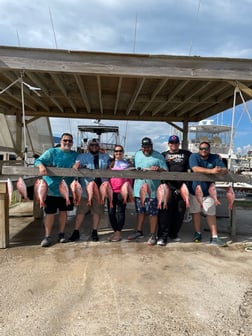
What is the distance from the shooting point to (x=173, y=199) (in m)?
4.84

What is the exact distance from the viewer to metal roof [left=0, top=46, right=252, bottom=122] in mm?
4367

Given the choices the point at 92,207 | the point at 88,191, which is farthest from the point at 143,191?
the point at 92,207

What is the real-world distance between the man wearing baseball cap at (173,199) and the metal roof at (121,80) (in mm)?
1167

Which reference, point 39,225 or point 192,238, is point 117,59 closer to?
point 192,238

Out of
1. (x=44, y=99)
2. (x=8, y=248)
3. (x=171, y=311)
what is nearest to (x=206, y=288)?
(x=171, y=311)

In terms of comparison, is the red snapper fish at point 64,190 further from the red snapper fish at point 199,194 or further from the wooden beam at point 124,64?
the red snapper fish at point 199,194

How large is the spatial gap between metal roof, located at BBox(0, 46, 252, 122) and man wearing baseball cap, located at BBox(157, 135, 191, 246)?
1167 mm

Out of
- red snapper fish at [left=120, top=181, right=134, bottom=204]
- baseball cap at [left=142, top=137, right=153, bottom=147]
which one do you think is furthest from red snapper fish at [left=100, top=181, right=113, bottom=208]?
baseball cap at [left=142, top=137, right=153, bottom=147]

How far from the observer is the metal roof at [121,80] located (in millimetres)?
4367

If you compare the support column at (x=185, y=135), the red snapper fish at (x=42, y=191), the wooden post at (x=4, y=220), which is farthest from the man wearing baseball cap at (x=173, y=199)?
the support column at (x=185, y=135)

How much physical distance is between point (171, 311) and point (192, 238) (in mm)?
2578

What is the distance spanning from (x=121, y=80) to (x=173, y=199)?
233 centimetres

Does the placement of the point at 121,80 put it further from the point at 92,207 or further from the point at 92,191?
the point at 92,207

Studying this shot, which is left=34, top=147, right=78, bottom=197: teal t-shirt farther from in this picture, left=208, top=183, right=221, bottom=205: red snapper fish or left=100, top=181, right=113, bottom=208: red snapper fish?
left=208, top=183, right=221, bottom=205: red snapper fish
